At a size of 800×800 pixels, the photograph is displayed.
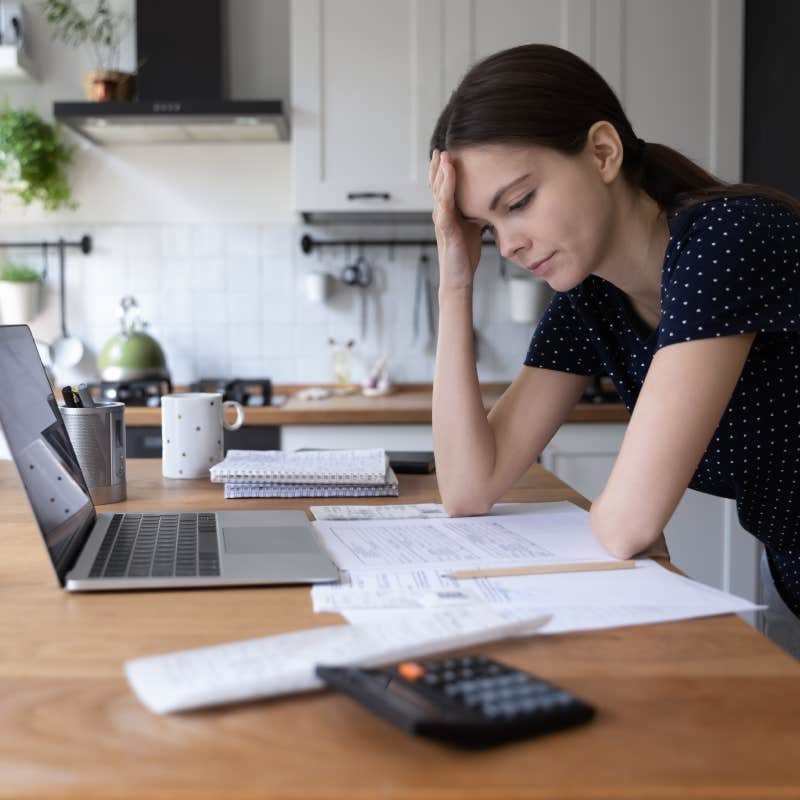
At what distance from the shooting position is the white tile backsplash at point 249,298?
3.35 meters

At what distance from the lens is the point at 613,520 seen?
1.04m

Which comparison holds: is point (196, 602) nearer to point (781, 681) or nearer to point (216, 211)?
point (781, 681)

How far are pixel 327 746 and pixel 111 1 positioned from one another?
3.22 metres

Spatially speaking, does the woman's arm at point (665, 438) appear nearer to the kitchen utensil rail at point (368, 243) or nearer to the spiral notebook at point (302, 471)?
the spiral notebook at point (302, 471)

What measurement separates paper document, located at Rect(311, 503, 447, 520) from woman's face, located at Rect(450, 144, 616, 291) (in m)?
0.34

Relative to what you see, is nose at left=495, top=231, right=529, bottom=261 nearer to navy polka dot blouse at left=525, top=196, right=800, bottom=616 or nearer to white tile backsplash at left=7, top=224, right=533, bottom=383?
navy polka dot blouse at left=525, top=196, right=800, bottom=616

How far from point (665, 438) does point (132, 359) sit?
224 centimetres

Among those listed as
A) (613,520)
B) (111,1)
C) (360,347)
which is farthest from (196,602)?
(111,1)

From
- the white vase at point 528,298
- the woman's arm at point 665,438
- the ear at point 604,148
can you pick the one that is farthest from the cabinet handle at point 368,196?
the woman's arm at point 665,438

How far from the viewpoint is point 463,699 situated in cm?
58

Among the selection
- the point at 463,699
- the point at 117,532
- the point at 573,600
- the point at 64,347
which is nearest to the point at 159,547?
the point at 117,532

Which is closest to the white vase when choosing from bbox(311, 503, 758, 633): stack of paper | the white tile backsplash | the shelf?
the white tile backsplash

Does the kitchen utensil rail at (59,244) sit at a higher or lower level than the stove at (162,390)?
higher

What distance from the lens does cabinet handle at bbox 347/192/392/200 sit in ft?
9.68
